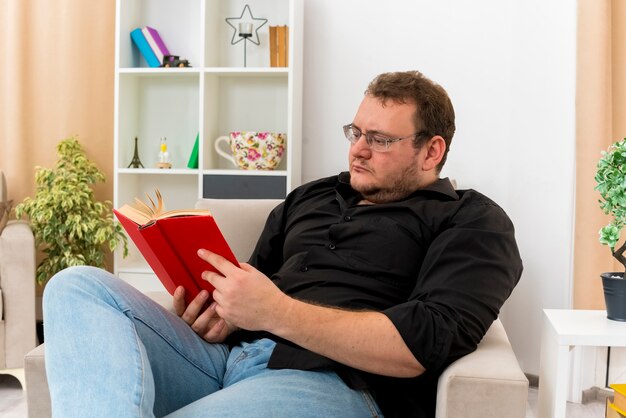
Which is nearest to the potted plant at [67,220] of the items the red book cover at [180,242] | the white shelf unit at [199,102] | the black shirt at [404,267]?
the white shelf unit at [199,102]

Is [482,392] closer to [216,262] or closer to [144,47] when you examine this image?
[216,262]

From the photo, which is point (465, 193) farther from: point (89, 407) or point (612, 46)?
point (612, 46)

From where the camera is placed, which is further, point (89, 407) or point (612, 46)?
point (612, 46)

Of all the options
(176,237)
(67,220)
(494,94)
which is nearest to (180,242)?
(176,237)

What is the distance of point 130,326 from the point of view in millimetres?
1252

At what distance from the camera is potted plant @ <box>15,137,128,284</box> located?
3045mm

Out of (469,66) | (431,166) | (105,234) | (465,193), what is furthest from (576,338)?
(105,234)

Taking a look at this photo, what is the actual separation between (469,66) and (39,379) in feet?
7.62

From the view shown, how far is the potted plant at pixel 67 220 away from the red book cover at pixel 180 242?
1.64 meters

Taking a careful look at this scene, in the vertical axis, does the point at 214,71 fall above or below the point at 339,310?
above

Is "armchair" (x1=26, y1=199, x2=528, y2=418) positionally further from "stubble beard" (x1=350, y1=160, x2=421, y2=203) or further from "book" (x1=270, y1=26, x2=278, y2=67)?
"book" (x1=270, y1=26, x2=278, y2=67)

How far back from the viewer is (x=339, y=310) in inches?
54.2

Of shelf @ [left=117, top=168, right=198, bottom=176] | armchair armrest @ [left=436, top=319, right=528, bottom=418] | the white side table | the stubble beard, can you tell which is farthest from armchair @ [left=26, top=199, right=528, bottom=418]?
shelf @ [left=117, top=168, right=198, bottom=176]

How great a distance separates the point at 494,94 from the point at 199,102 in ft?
4.20
